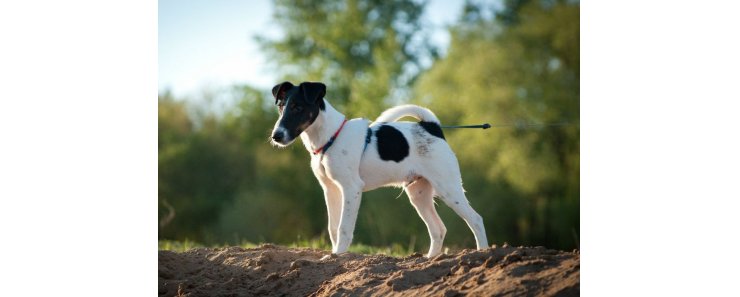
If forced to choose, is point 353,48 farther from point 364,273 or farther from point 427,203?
point 364,273

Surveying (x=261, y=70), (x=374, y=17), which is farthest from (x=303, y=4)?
(x=261, y=70)

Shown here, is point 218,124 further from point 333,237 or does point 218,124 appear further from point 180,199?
point 333,237

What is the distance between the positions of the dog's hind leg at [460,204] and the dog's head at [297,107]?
1105mm

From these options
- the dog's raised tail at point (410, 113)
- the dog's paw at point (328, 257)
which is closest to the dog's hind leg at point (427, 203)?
the dog's raised tail at point (410, 113)

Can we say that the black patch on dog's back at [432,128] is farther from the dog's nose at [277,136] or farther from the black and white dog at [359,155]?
the dog's nose at [277,136]

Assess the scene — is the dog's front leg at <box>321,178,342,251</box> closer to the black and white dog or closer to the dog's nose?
the black and white dog

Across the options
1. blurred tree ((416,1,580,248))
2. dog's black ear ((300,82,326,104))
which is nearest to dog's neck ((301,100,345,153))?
dog's black ear ((300,82,326,104))

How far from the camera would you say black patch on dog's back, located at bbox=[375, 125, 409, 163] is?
5.62 metres

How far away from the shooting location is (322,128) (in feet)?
18.3

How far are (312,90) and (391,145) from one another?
77cm

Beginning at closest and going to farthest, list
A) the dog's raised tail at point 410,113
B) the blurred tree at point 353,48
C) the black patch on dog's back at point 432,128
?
the black patch on dog's back at point 432,128
the dog's raised tail at point 410,113
the blurred tree at point 353,48

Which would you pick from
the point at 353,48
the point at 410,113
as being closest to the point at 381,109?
the point at 353,48

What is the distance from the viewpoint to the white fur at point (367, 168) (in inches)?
215

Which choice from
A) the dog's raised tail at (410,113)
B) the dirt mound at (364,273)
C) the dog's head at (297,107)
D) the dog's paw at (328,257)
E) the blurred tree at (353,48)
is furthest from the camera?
the blurred tree at (353,48)
